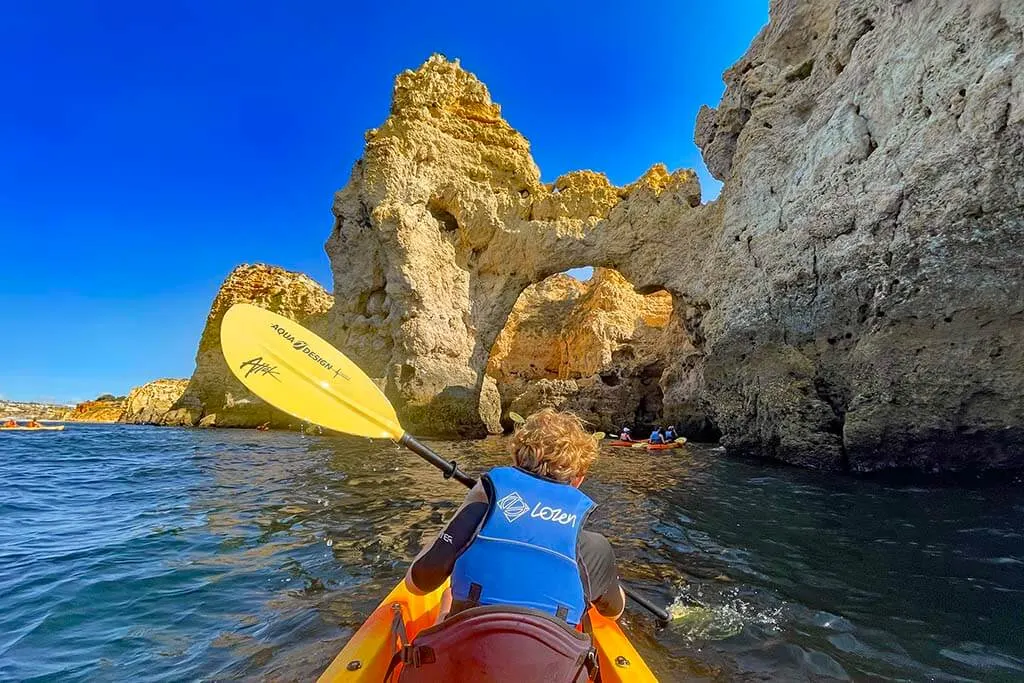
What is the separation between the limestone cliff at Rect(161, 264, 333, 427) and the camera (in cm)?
2625

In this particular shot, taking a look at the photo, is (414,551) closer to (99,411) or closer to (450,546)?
(450,546)

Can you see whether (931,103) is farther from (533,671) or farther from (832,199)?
(533,671)

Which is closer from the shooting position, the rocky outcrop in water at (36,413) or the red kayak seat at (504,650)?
the red kayak seat at (504,650)

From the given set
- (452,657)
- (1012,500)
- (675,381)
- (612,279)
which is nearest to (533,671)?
(452,657)

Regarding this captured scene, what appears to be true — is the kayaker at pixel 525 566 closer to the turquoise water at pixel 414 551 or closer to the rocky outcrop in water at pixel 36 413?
the turquoise water at pixel 414 551

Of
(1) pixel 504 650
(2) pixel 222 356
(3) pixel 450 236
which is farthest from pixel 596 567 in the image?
(2) pixel 222 356

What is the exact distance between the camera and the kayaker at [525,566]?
5.38 ft

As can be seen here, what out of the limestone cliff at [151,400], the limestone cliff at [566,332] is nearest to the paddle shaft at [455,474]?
the limestone cliff at [566,332]

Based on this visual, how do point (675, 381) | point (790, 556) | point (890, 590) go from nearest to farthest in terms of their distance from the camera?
point (890, 590), point (790, 556), point (675, 381)

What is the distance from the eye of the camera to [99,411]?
41.0 meters

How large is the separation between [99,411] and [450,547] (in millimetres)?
49905

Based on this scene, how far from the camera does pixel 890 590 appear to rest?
411 centimetres

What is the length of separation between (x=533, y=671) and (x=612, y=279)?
30373 millimetres
